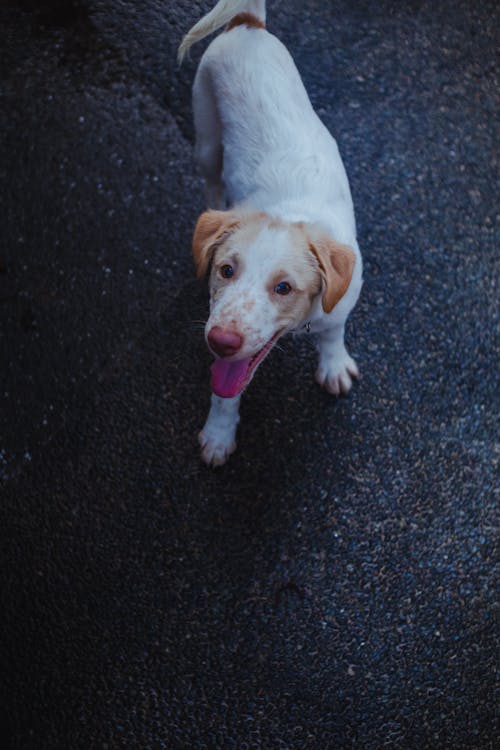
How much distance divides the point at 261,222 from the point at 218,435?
1028mm

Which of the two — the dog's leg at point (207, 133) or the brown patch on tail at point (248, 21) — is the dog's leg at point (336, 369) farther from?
the brown patch on tail at point (248, 21)

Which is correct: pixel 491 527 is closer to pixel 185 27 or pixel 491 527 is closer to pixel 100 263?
pixel 100 263

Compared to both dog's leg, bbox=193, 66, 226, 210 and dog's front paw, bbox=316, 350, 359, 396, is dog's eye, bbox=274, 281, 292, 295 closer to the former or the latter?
dog's front paw, bbox=316, 350, 359, 396

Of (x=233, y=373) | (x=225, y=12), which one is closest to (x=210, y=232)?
(x=233, y=373)

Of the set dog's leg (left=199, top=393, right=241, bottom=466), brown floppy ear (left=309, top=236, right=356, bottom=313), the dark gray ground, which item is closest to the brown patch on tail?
the dark gray ground

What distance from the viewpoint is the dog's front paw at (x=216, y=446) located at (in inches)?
113

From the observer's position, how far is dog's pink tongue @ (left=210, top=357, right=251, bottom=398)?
228 cm

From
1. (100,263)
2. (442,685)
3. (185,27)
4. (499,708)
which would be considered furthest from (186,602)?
(185,27)

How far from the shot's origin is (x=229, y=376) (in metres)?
2.30

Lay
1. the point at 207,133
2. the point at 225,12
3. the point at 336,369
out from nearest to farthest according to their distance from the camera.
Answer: the point at 225,12, the point at 207,133, the point at 336,369

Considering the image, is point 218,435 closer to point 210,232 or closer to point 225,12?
point 210,232

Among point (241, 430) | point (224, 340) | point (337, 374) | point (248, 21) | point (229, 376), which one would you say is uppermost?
point (248, 21)

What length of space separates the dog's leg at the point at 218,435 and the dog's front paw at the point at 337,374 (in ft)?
1.31

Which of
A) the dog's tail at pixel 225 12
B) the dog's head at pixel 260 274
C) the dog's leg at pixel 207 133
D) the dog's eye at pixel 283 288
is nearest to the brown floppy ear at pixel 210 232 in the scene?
the dog's head at pixel 260 274
